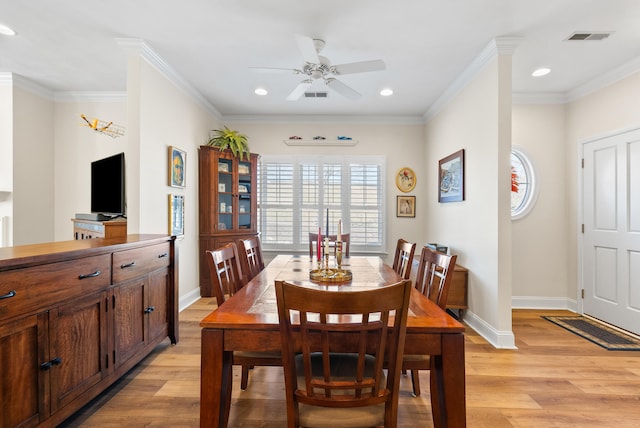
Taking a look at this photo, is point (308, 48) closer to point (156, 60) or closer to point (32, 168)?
point (156, 60)

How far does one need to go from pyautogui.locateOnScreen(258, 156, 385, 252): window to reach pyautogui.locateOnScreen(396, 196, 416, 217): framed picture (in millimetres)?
271

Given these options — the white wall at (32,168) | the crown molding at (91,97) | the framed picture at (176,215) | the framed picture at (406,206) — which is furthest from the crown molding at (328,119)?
the white wall at (32,168)

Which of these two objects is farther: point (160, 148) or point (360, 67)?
point (160, 148)

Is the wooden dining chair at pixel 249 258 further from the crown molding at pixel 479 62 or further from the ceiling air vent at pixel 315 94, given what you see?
Result: the crown molding at pixel 479 62

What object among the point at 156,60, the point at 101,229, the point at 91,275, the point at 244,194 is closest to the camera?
the point at 91,275

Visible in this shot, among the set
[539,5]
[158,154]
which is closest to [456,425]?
[539,5]

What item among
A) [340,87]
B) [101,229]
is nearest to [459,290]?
[340,87]

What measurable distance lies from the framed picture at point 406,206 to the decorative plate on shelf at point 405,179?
13 centimetres

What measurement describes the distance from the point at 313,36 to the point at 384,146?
2.58m

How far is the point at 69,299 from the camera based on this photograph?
5.40ft

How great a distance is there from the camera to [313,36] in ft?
8.87

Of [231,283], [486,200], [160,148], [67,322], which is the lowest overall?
[67,322]

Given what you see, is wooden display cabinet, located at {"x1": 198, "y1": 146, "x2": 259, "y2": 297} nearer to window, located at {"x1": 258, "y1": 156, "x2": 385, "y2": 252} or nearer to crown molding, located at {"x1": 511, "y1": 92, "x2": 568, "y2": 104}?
window, located at {"x1": 258, "y1": 156, "x2": 385, "y2": 252}

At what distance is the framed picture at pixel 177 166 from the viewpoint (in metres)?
3.39
